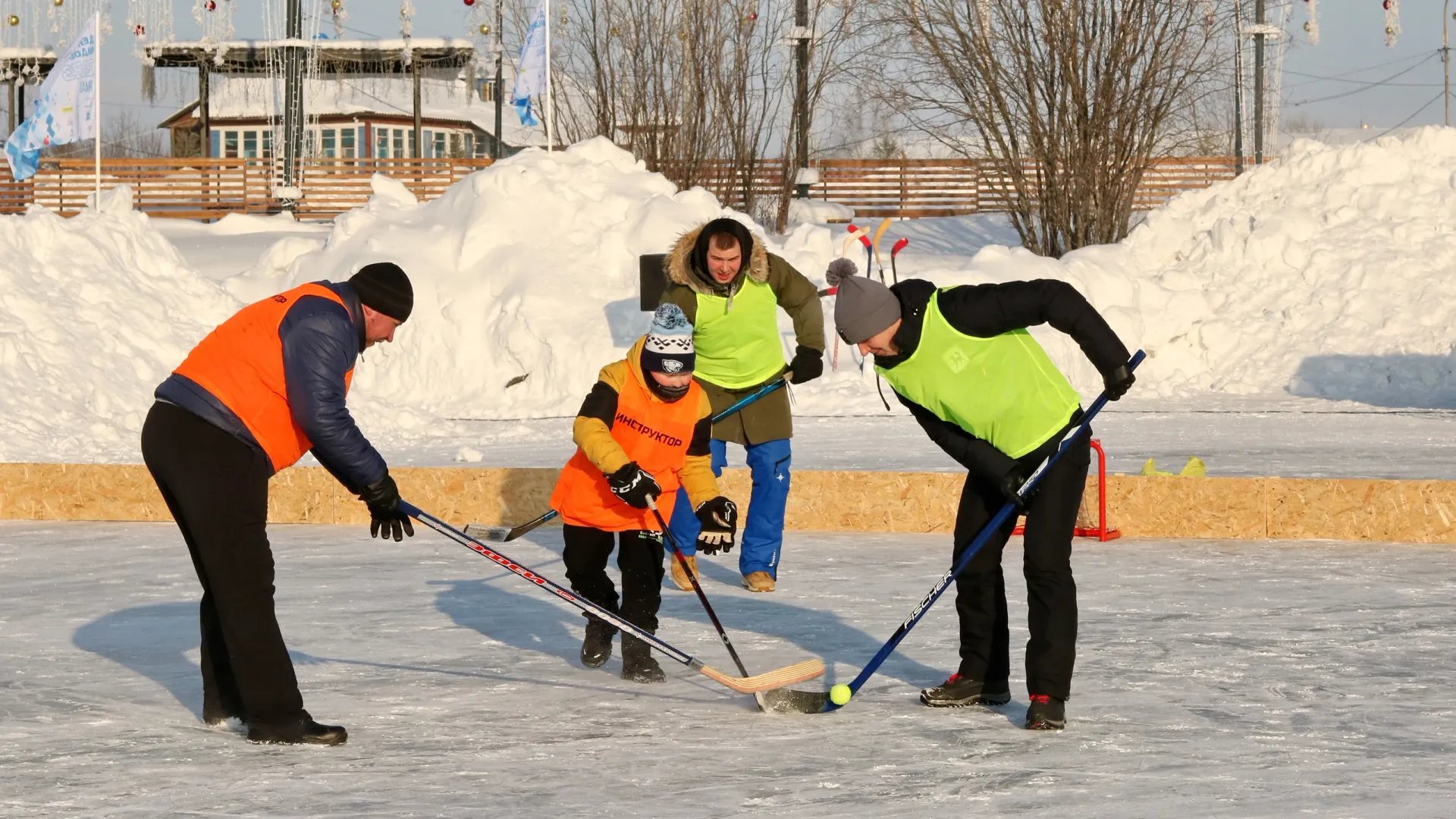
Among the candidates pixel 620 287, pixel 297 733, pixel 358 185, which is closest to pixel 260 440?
pixel 297 733

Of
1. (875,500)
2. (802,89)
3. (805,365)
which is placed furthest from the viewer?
(802,89)

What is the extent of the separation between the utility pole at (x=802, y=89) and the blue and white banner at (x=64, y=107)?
919 centimetres

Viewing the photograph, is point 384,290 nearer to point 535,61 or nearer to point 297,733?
point 297,733

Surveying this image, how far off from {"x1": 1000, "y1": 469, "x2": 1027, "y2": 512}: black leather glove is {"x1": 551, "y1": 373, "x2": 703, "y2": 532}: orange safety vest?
1088 mm

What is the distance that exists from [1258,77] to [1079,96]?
550 centimetres

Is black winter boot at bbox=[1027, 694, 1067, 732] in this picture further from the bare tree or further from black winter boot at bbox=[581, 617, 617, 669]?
the bare tree

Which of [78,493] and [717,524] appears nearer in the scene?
[717,524]

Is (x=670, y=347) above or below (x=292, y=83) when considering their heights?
below

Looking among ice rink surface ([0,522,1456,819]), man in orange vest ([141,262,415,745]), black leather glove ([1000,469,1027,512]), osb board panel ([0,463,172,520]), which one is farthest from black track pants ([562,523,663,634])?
osb board panel ([0,463,172,520])

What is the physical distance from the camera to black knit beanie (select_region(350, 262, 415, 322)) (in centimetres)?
404

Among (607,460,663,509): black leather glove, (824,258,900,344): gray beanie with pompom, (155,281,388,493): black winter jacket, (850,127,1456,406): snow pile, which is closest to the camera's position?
(155,281,388,493): black winter jacket

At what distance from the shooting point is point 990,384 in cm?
421

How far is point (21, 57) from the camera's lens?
34.4m

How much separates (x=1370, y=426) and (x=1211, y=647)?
342 inches
